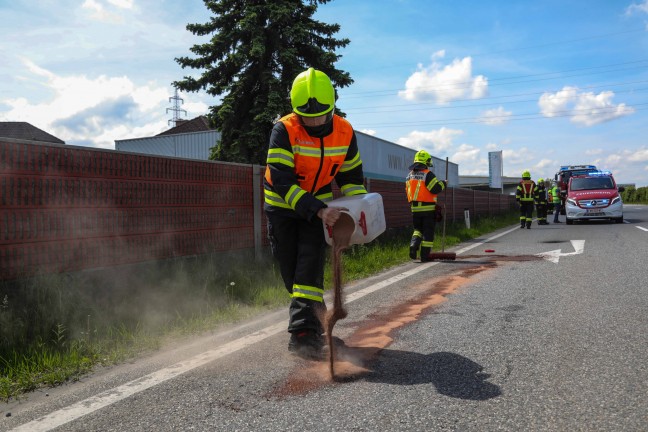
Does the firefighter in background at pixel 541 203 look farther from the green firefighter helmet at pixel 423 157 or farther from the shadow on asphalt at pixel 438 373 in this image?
the shadow on asphalt at pixel 438 373

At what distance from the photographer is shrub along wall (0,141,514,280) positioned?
448 centimetres

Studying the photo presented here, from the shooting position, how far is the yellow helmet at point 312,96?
340cm

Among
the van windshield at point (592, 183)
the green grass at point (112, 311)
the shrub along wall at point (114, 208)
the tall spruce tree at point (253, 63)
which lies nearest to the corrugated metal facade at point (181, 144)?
the tall spruce tree at point (253, 63)

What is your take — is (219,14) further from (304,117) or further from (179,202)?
(304,117)

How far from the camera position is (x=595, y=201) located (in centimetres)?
1967

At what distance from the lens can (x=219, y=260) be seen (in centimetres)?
688

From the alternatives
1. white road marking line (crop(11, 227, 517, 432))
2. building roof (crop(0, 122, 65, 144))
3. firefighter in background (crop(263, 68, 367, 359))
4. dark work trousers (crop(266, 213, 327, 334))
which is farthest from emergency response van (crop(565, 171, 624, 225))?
building roof (crop(0, 122, 65, 144))

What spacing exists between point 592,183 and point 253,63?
15.0 m

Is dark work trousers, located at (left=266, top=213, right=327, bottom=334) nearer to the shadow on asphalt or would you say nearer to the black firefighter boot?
the shadow on asphalt

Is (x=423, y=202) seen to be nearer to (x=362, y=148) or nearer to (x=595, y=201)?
(x=595, y=201)

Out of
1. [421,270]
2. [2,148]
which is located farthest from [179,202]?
[421,270]

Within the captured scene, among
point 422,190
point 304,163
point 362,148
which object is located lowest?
point 422,190

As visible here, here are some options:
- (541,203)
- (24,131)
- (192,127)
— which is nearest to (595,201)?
(541,203)

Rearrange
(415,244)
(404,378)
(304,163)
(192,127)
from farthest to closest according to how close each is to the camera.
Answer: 1. (192,127)
2. (415,244)
3. (304,163)
4. (404,378)
